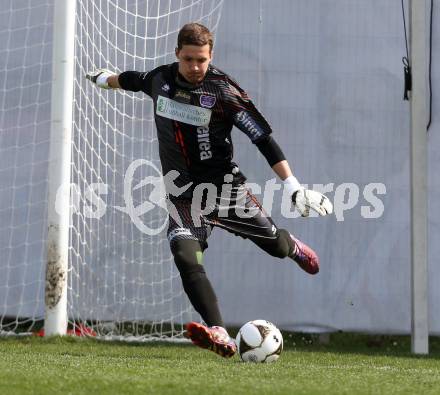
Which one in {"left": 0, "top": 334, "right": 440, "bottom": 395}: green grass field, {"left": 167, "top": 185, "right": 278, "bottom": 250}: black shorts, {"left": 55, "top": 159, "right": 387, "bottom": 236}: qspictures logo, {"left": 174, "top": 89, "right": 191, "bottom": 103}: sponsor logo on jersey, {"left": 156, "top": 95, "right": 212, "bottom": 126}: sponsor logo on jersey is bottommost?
{"left": 0, "top": 334, "right": 440, "bottom": 395}: green grass field

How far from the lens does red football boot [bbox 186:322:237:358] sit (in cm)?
561

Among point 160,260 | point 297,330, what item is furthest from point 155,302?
point 297,330

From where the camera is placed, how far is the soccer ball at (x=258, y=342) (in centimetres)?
593

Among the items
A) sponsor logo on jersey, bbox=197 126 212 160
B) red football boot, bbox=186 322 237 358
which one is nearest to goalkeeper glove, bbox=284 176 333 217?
sponsor logo on jersey, bbox=197 126 212 160

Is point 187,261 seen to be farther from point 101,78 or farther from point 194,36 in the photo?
point 101,78

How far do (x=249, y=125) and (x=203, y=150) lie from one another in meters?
0.38

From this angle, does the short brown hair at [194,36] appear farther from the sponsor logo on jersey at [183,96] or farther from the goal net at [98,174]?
the goal net at [98,174]

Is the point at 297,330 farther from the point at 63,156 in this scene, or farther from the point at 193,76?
the point at 193,76

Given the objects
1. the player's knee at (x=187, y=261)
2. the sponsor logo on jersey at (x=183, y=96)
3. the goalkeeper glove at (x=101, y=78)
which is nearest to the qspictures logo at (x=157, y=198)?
the goalkeeper glove at (x=101, y=78)

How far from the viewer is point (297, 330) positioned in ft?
29.6

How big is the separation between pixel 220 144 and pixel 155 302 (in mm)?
2856

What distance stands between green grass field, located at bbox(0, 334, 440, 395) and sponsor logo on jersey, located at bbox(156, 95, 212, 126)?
1505mm

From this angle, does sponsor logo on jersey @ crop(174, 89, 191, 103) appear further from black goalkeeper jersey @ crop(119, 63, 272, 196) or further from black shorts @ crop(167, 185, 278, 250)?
black shorts @ crop(167, 185, 278, 250)

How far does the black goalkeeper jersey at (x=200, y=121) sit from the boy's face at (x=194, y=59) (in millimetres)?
153
